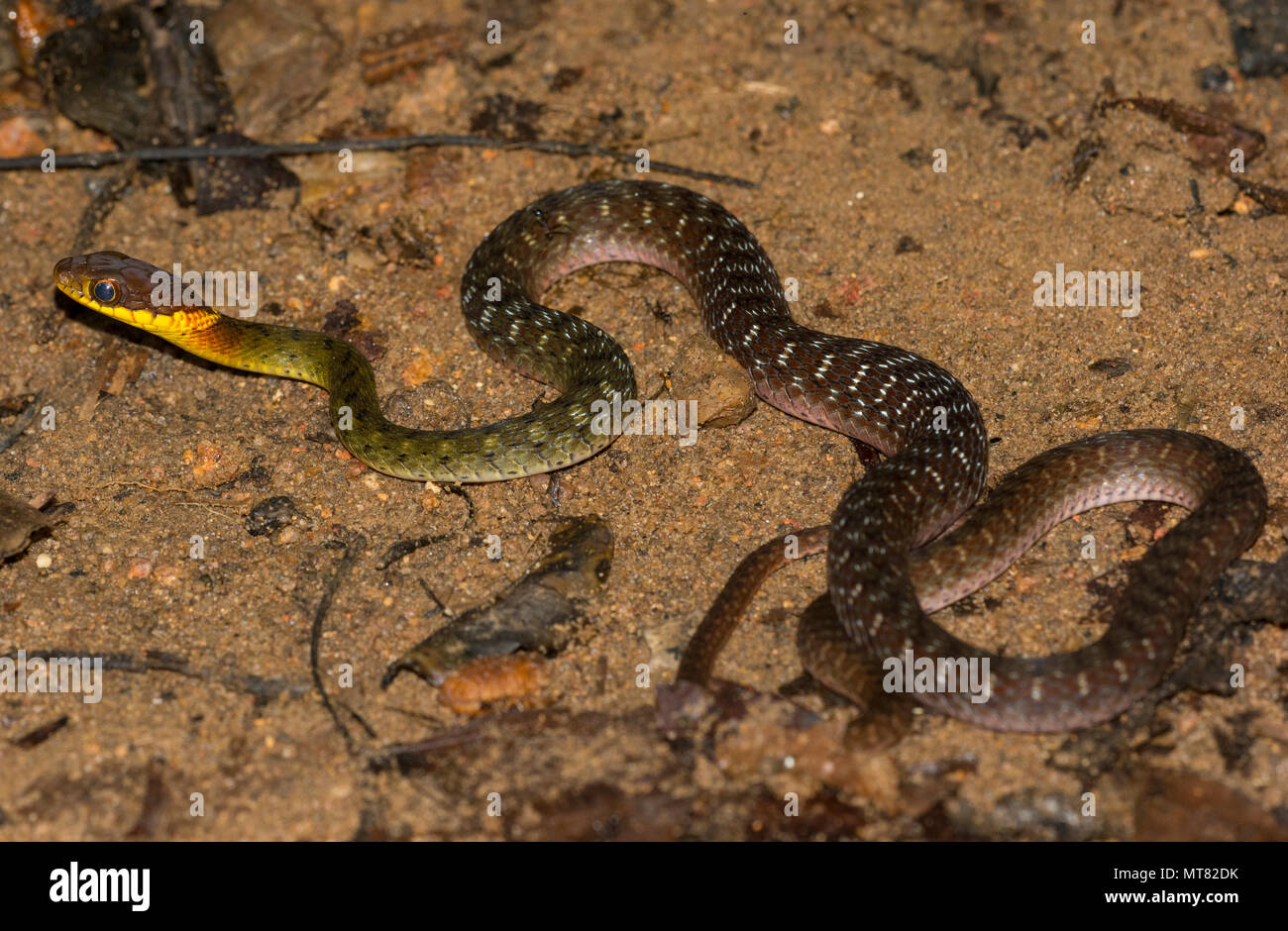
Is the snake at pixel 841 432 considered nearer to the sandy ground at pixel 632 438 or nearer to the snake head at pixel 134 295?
the snake head at pixel 134 295

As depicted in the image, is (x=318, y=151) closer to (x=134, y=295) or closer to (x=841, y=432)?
(x=134, y=295)

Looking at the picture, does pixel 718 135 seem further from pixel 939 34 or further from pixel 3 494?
pixel 3 494

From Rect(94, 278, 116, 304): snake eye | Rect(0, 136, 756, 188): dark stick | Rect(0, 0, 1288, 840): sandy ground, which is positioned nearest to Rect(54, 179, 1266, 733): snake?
Rect(94, 278, 116, 304): snake eye

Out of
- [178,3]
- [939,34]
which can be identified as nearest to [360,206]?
[178,3]

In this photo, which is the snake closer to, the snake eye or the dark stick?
the snake eye

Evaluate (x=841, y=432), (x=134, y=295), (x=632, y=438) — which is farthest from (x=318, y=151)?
(x=841, y=432)


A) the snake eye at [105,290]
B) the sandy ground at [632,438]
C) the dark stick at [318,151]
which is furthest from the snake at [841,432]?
the dark stick at [318,151]
